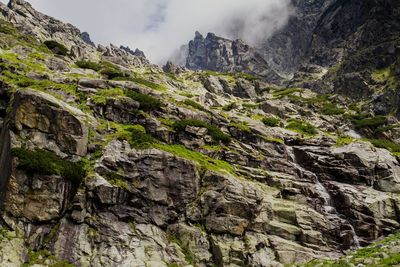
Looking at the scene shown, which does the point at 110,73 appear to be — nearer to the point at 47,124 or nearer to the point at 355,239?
the point at 47,124

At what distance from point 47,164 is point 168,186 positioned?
10827 millimetres

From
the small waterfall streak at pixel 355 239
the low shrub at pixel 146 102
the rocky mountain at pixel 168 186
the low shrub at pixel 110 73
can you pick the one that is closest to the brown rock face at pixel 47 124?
the rocky mountain at pixel 168 186

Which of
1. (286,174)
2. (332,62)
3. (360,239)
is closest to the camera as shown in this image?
(360,239)

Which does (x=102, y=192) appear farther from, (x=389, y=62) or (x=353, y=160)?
(x=389, y=62)

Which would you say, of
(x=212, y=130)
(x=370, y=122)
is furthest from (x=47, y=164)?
(x=370, y=122)

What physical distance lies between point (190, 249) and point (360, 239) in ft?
56.2

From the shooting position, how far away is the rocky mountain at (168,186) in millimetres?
29641

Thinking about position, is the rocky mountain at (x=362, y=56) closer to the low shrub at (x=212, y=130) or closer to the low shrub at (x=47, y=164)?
the low shrub at (x=212, y=130)

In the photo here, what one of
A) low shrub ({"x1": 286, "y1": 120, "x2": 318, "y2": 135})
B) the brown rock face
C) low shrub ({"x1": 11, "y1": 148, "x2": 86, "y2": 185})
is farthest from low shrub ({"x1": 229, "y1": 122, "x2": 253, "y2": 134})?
low shrub ({"x1": 11, "y1": 148, "x2": 86, "y2": 185})

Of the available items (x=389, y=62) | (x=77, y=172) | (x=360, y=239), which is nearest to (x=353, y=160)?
(x=360, y=239)

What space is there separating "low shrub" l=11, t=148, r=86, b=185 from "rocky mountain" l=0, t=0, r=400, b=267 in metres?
0.10

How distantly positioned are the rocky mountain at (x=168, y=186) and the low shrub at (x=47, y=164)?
10 centimetres

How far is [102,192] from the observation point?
3303 centimetres

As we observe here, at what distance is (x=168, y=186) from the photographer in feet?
118
